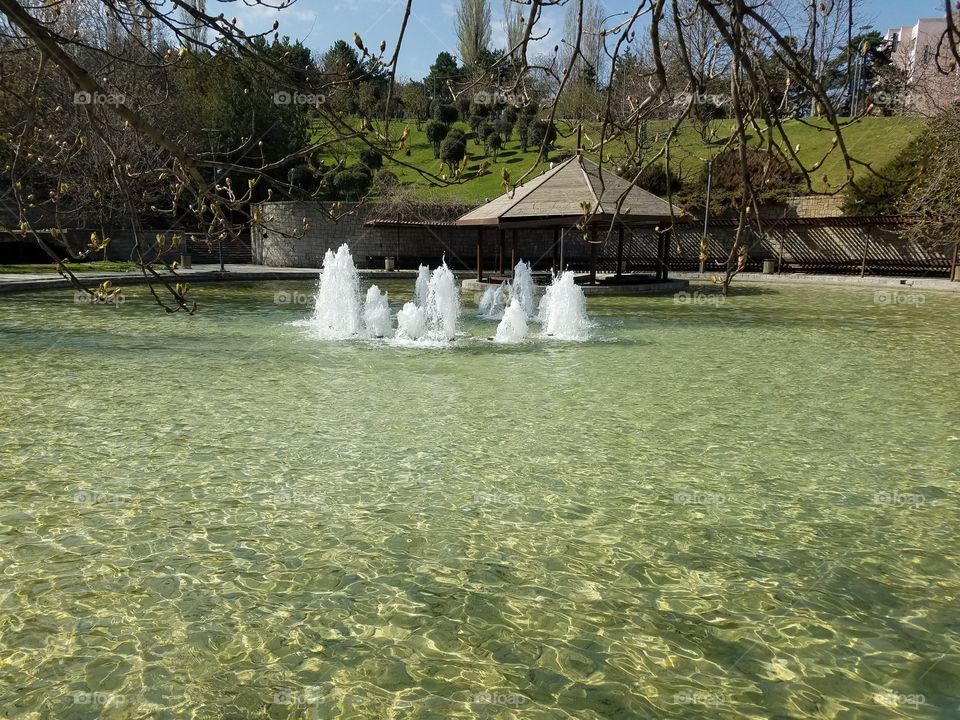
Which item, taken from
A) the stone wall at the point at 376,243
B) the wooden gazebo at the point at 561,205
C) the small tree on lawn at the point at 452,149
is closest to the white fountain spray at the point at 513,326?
the wooden gazebo at the point at 561,205

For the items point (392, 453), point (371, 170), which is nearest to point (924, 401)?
A: point (392, 453)

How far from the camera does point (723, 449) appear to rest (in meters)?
6.63

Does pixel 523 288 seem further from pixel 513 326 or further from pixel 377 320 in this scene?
pixel 377 320

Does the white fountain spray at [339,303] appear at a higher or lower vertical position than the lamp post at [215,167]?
lower

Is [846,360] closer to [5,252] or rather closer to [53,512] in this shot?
[53,512]

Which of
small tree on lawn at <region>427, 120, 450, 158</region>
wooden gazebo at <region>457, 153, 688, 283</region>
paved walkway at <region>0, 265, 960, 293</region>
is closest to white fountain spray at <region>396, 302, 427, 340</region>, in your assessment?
wooden gazebo at <region>457, 153, 688, 283</region>

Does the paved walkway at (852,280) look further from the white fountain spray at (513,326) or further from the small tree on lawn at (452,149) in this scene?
the small tree on lawn at (452,149)

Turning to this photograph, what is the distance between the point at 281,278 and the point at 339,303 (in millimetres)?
13364

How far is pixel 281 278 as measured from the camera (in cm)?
2670

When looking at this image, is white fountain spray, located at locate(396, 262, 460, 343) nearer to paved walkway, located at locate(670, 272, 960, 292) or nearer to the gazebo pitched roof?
the gazebo pitched roof

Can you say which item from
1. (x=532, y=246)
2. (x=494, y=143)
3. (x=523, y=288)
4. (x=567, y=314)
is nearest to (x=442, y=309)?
(x=567, y=314)

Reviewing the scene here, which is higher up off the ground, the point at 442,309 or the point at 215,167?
the point at 215,167

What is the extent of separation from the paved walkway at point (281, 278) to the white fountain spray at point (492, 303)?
606cm

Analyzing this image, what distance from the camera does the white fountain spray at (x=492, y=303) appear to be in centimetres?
1703
